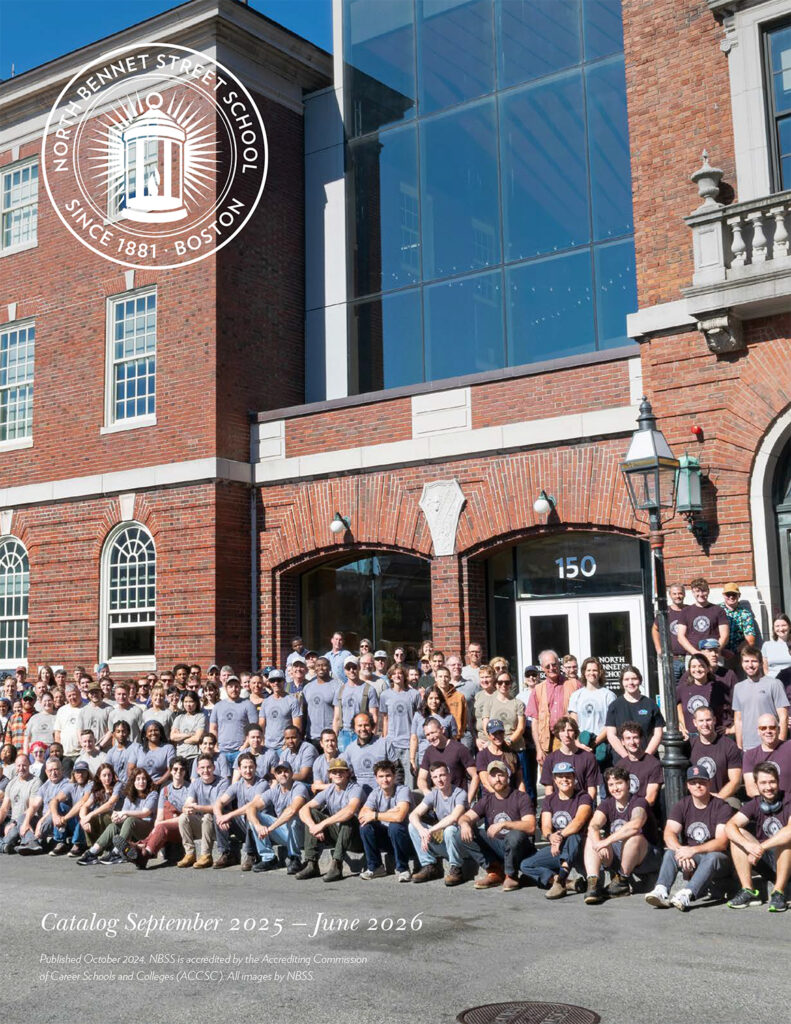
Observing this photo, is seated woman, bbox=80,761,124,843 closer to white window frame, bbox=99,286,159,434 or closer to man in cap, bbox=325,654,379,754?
man in cap, bbox=325,654,379,754

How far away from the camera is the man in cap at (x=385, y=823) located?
10.8m

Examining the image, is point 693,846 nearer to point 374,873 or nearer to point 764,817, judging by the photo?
point 764,817

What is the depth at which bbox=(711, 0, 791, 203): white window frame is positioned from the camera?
13.3 meters

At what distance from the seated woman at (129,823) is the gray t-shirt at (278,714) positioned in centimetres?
143

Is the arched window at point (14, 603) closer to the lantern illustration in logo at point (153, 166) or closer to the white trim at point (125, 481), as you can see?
the white trim at point (125, 481)

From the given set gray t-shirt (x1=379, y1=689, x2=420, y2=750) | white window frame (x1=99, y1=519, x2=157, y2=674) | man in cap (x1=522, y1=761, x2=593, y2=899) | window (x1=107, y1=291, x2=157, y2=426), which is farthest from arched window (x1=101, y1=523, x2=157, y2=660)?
man in cap (x1=522, y1=761, x2=593, y2=899)

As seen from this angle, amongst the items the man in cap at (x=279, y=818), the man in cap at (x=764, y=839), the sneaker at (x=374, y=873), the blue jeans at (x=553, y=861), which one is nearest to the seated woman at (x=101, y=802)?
the man in cap at (x=279, y=818)

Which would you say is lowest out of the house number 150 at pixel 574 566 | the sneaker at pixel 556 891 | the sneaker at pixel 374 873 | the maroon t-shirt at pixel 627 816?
the sneaker at pixel 374 873

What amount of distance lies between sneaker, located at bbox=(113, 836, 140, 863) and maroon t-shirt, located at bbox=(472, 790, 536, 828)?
3.91 metres

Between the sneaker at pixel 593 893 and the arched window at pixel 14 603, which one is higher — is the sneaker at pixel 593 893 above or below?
below

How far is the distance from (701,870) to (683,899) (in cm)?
31

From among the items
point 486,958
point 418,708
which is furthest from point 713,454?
point 486,958

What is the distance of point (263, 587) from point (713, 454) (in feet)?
26.4

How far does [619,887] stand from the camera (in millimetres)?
9430
